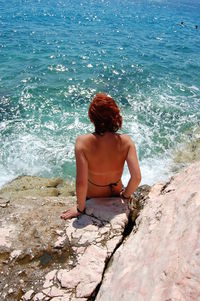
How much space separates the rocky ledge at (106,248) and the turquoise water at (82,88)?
4.72m

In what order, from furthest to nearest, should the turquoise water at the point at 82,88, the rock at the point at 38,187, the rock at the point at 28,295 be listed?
1. the turquoise water at the point at 82,88
2. the rock at the point at 38,187
3. the rock at the point at 28,295

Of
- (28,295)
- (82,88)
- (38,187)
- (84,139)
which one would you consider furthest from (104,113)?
(82,88)

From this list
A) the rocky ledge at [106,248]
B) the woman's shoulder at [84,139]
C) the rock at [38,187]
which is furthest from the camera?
the rock at [38,187]

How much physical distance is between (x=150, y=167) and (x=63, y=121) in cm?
Answer: 408

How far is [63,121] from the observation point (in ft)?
37.7

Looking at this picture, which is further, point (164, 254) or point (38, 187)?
point (38, 187)

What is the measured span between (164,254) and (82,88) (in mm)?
12226

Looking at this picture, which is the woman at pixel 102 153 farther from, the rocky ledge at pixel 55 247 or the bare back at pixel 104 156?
the rocky ledge at pixel 55 247

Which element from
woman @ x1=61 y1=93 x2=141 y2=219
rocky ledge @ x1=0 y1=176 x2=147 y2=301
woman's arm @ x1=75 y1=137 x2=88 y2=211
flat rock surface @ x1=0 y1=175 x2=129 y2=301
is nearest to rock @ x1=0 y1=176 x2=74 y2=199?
rocky ledge @ x1=0 y1=176 x2=147 y2=301

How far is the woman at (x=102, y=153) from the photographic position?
3.42 metres

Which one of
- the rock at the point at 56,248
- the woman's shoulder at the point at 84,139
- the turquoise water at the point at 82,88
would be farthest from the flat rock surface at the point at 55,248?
the turquoise water at the point at 82,88

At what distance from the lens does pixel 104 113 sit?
11.2 feet

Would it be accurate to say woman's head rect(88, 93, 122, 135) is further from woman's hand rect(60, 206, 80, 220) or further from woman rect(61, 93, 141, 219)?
woman's hand rect(60, 206, 80, 220)

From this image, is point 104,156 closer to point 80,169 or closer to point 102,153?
point 102,153
